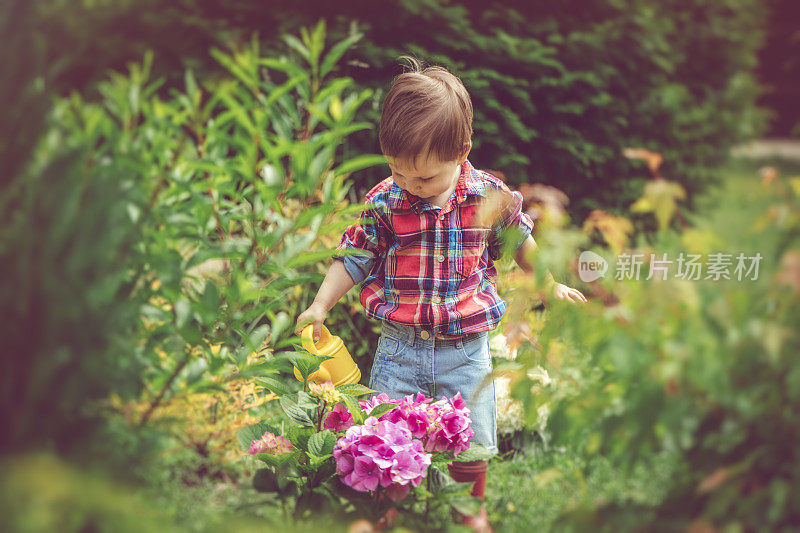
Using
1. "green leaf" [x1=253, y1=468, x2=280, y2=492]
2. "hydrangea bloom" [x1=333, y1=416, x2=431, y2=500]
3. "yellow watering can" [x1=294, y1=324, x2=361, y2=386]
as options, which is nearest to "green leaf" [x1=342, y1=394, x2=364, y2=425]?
"hydrangea bloom" [x1=333, y1=416, x2=431, y2=500]

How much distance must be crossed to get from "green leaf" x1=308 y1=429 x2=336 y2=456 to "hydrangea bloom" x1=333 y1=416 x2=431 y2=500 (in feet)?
0.19

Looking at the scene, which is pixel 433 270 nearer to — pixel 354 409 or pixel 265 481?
pixel 354 409

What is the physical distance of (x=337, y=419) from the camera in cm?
210

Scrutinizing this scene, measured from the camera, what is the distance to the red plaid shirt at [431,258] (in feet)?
7.78

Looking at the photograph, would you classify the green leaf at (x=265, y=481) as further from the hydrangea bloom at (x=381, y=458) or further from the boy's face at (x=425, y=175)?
the boy's face at (x=425, y=175)

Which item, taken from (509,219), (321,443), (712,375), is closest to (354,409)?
(321,443)

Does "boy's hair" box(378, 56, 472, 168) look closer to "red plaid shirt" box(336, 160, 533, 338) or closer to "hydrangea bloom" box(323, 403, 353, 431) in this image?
"red plaid shirt" box(336, 160, 533, 338)

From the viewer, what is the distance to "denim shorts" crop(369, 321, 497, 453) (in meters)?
2.38

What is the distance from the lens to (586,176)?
4.84 m

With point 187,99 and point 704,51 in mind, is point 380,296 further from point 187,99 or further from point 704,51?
point 704,51

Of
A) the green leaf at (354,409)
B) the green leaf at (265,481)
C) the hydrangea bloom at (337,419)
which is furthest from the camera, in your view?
the hydrangea bloom at (337,419)

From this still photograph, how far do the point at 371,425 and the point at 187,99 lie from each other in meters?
1.04

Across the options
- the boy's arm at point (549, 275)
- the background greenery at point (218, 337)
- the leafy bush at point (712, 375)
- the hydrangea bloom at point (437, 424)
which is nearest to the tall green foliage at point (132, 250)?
the background greenery at point (218, 337)

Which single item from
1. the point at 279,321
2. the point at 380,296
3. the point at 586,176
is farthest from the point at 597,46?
the point at 279,321
